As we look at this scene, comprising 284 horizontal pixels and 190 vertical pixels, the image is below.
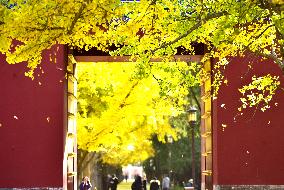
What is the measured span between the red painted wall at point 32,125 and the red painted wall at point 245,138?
3.55m

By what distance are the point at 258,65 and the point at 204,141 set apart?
3.27 m

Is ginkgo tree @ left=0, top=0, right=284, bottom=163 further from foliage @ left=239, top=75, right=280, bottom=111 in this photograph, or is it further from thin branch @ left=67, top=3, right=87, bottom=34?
foliage @ left=239, top=75, right=280, bottom=111

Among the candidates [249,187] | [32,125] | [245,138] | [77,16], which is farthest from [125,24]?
[249,187]

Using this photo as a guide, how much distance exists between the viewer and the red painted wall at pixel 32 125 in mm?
15117

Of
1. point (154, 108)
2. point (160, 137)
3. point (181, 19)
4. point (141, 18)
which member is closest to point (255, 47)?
point (181, 19)

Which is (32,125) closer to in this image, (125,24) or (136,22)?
(125,24)

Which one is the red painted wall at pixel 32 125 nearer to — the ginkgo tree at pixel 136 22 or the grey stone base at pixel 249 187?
the ginkgo tree at pixel 136 22

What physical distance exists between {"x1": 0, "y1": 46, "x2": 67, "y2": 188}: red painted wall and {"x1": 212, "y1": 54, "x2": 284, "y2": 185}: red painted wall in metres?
3.55

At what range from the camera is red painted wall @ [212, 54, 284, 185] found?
604 inches

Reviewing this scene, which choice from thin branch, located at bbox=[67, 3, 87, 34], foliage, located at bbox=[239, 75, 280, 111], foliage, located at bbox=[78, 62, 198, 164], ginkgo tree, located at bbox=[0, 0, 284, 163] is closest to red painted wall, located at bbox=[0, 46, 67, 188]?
ginkgo tree, located at bbox=[0, 0, 284, 163]

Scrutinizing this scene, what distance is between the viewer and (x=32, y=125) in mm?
15273

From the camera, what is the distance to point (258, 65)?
618 inches

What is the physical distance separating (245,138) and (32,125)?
476 cm

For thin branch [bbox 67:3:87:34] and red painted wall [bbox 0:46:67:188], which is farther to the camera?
red painted wall [bbox 0:46:67:188]
